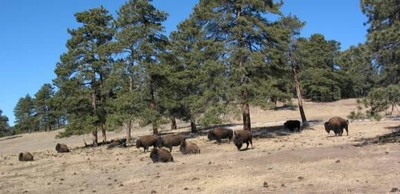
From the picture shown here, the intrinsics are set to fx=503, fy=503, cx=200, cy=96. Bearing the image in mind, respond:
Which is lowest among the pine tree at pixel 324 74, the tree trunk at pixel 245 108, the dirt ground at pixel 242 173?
the dirt ground at pixel 242 173

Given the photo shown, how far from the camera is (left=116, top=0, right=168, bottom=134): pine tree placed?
39.3 metres

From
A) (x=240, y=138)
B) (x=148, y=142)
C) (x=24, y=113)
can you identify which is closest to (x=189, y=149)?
(x=240, y=138)

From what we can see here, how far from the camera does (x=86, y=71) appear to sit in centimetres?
4325

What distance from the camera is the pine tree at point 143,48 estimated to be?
39.3 metres

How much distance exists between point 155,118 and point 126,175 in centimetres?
1726

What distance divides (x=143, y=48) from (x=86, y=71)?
6.71 meters

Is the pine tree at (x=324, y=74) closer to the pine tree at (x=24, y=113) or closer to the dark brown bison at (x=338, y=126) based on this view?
the dark brown bison at (x=338, y=126)

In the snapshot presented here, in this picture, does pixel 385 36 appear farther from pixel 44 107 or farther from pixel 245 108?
pixel 44 107

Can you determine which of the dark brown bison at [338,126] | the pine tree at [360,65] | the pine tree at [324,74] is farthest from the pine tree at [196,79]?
the pine tree at [324,74]

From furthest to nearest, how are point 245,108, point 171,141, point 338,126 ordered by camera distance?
point 245,108, point 338,126, point 171,141

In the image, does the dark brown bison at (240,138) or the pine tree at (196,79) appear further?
the pine tree at (196,79)

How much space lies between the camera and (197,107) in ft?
124

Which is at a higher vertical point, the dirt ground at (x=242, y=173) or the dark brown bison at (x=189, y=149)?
the dark brown bison at (x=189, y=149)

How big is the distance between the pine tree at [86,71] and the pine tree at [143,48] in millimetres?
3018
